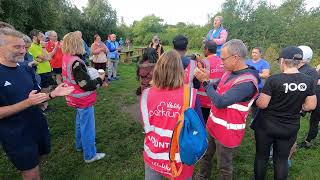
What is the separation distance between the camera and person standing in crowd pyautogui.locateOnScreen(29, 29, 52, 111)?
289 inches

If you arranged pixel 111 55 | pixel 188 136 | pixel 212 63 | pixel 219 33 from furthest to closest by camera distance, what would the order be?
pixel 111 55, pixel 219 33, pixel 212 63, pixel 188 136

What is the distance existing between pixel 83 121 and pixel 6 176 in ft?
4.82

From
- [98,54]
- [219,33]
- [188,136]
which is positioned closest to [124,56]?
[98,54]

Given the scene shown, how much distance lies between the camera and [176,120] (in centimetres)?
267

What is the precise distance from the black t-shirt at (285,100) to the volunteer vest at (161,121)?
1.14 metres

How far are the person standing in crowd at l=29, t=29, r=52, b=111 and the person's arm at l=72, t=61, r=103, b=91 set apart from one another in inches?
150

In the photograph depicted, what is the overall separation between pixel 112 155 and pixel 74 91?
1489mm

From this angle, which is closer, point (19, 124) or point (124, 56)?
point (19, 124)

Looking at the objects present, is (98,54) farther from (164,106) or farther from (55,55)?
(164,106)

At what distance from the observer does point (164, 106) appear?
8.74 ft

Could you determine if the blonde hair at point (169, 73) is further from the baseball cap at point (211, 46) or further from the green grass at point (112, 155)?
the green grass at point (112, 155)

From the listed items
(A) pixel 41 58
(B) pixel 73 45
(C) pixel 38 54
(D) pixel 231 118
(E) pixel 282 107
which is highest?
(B) pixel 73 45

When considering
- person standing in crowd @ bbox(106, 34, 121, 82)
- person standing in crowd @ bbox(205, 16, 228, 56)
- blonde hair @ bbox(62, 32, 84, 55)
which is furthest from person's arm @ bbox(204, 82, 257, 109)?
person standing in crowd @ bbox(106, 34, 121, 82)

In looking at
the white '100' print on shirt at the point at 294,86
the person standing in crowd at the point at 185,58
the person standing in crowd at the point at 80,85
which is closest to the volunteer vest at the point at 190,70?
the person standing in crowd at the point at 185,58
